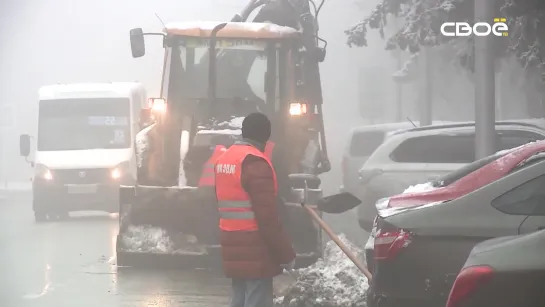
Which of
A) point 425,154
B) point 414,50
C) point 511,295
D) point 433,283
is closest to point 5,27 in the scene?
point 414,50

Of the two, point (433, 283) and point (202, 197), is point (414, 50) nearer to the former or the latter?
point (202, 197)

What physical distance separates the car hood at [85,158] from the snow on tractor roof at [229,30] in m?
6.18

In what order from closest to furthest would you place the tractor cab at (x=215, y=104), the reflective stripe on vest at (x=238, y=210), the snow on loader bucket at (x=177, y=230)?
the reflective stripe on vest at (x=238, y=210)
the snow on loader bucket at (x=177, y=230)
the tractor cab at (x=215, y=104)

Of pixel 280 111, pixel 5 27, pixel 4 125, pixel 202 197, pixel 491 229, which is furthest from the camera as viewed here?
pixel 4 125

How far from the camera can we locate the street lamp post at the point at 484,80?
1236 centimetres

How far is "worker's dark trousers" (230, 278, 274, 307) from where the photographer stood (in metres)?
6.05

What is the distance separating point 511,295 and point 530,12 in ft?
30.3

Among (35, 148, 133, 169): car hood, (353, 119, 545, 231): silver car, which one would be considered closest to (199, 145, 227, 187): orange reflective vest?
(353, 119, 545, 231): silver car

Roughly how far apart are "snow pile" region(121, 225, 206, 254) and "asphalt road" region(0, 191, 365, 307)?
27cm

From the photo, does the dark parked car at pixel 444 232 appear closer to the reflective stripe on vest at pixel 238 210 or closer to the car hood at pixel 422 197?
the car hood at pixel 422 197

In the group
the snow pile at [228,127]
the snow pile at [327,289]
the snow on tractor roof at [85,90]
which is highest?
the snow on tractor roof at [85,90]

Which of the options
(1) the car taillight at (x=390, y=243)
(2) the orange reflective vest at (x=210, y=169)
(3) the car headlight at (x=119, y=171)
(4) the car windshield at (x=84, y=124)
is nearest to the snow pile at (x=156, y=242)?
(2) the orange reflective vest at (x=210, y=169)

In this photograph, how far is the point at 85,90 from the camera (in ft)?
60.1

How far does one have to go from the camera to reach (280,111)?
11836mm
